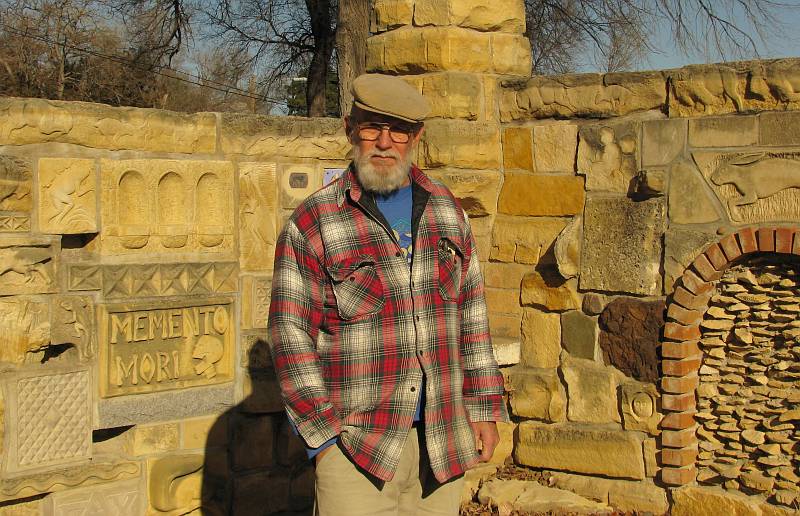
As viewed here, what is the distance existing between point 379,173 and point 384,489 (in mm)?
925

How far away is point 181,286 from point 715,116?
253 centimetres

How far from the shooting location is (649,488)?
4621 millimetres

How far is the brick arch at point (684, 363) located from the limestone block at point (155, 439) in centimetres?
227

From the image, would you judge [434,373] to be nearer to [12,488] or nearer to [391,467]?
[391,467]

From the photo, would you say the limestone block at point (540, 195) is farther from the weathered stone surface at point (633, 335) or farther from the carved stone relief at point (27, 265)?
the carved stone relief at point (27, 265)

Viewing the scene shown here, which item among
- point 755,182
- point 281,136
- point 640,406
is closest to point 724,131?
point 755,182

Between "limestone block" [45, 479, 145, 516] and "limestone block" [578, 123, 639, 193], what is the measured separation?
2.56m

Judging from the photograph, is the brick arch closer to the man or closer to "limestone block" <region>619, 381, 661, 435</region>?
"limestone block" <region>619, 381, 661, 435</region>

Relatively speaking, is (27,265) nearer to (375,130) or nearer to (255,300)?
(255,300)

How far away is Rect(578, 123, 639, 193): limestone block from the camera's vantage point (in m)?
4.65

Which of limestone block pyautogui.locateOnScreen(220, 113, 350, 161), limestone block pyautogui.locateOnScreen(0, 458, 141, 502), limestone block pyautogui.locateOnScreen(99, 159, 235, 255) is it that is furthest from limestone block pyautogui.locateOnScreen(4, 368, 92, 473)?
limestone block pyautogui.locateOnScreen(220, 113, 350, 161)

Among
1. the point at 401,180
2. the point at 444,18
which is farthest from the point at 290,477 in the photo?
the point at 444,18

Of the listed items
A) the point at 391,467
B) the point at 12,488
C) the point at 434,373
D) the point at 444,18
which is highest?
the point at 444,18

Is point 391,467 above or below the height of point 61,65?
below
